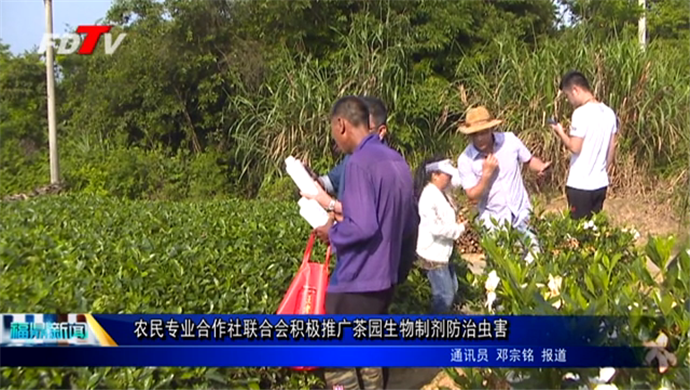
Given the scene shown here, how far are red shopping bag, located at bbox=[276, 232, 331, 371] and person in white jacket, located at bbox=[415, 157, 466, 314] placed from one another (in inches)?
29.9

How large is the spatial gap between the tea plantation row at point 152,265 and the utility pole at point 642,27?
196 centimetres

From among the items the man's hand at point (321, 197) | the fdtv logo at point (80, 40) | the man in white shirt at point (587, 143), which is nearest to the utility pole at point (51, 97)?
the fdtv logo at point (80, 40)

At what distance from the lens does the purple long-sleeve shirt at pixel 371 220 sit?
280 centimetres

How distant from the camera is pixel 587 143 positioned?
156 inches

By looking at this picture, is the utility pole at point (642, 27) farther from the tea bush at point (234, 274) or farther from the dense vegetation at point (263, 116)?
the tea bush at point (234, 274)

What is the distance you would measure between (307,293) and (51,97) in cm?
163

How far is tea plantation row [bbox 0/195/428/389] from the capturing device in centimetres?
277

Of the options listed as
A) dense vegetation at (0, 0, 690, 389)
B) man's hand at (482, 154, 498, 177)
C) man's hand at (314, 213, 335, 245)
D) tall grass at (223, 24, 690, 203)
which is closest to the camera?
man's hand at (314, 213, 335, 245)

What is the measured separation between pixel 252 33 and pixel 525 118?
63.6 inches

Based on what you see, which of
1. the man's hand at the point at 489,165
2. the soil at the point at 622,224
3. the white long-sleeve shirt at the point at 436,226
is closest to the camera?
the soil at the point at 622,224

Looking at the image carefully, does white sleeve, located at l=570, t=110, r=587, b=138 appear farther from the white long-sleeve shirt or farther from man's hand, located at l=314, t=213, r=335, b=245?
man's hand, located at l=314, t=213, r=335, b=245

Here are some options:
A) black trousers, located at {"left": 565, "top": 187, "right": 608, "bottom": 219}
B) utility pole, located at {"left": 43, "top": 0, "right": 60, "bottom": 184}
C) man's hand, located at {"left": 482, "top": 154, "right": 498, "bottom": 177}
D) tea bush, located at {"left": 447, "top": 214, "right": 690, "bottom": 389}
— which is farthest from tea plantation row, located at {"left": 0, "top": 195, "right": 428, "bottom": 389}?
black trousers, located at {"left": 565, "top": 187, "right": 608, "bottom": 219}

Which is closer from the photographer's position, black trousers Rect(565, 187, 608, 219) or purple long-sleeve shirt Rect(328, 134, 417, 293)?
purple long-sleeve shirt Rect(328, 134, 417, 293)
